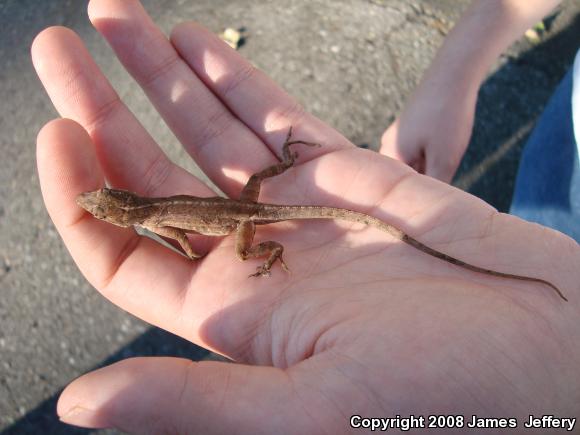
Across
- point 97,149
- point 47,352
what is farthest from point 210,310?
point 47,352

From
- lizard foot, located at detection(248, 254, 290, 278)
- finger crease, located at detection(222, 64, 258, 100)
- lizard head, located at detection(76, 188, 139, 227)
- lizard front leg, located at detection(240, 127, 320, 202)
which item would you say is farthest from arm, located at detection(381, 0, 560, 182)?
lizard head, located at detection(76, 188, 139, 227)

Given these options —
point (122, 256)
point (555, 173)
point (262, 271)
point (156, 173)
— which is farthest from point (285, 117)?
point (555, 173)

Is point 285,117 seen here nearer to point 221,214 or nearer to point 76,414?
point 221,214

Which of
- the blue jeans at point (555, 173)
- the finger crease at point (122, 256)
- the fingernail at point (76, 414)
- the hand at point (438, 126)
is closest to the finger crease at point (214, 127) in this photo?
the finger crease at point (122, 256)

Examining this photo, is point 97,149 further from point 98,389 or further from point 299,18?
point 299,18

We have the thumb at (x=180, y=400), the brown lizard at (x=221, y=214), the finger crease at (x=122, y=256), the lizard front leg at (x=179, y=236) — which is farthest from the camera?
the lizard front leg at (x=179, y=236)

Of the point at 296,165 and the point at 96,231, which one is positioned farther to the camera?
the point at 296,165

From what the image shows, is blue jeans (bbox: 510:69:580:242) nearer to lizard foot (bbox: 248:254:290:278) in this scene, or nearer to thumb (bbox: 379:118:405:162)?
thumb (bbox: 379:118:405:162)

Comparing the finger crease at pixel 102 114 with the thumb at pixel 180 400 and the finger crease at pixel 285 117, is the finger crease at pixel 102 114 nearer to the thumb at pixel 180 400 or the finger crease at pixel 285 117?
the finger crease at pixel 285 117

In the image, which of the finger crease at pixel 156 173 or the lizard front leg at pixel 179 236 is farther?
the finger crease at pixel 156 173
